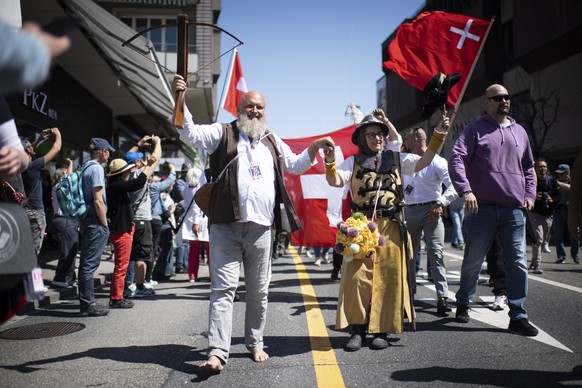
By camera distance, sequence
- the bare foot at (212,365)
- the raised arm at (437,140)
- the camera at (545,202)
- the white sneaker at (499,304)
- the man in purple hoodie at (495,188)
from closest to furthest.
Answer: the bare foot at (212,365) < the raised arm at (437,140) < the man in purple hoodie at (495,188) < the white sneaker at (499,304) < the camera at (545,202)

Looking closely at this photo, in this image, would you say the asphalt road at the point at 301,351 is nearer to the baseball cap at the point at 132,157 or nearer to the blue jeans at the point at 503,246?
the blue jeans at the point at 503,246

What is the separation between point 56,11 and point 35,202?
18.0 feet

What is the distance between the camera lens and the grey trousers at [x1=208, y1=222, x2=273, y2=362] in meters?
4.51

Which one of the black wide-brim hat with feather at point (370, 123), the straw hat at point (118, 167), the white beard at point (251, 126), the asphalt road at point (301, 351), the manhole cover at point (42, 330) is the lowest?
the manhole cover at point (42, 330)

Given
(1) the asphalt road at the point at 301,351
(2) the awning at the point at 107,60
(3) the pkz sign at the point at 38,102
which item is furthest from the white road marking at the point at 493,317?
(3) the pkz sign at the point at 38,102

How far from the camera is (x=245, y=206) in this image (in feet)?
15.0

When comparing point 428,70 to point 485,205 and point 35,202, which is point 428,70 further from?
point 35,202

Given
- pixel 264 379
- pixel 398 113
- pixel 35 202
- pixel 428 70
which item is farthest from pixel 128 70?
pixel 398 113

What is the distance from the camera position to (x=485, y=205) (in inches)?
230

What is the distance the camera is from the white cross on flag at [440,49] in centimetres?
749

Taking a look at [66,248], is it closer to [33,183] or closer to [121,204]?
[33,183]

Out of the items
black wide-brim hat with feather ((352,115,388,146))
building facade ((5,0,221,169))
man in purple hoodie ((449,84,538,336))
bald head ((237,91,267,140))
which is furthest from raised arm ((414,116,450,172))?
building facade ((5,0,221,169))

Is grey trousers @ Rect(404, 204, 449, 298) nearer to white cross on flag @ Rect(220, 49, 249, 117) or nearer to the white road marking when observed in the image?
the white road marking

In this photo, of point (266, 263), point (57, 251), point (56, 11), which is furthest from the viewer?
point (57, 251)
